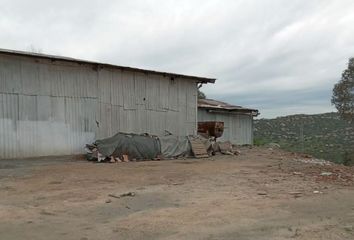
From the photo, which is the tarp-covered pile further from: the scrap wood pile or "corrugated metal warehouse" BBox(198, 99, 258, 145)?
"corrugated metal warehouse" BBox(198, 99, 258, 145)

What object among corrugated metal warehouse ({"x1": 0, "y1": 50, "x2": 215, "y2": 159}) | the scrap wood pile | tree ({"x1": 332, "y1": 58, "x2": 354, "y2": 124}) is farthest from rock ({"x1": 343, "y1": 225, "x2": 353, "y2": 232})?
tree ({"x1": 332, "y1": 58, "x2": 354, "y2": 124})

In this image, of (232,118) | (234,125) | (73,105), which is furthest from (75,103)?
(234,125)

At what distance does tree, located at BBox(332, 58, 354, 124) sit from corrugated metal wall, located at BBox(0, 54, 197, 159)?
1890 cm

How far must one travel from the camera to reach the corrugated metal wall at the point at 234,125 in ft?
108

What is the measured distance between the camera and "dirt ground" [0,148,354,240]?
732 centimetres

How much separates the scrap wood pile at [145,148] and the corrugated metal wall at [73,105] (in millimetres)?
1476

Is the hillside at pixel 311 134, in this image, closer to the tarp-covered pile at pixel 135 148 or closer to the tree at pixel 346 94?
the tree at pixel 346 94

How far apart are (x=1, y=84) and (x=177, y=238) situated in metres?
13.5

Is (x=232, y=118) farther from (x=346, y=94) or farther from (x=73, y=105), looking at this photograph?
(x=73, y=105)

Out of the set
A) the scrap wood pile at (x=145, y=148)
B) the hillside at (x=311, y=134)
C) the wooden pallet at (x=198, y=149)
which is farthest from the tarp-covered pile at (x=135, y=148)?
the hillside at (x=311, y=134)

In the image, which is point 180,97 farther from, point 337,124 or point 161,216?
point 337,124

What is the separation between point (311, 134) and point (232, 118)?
16421mm

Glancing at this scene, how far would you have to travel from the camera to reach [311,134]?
157 feet

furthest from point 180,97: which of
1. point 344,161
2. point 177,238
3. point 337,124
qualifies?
point 337,124
